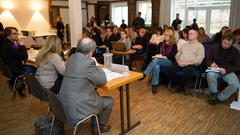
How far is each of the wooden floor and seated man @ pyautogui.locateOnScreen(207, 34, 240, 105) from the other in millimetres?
191

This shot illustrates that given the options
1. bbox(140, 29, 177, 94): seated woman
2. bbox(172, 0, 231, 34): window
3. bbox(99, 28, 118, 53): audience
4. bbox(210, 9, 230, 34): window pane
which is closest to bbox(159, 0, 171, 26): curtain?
bbox(172, 0, 231, 34): window

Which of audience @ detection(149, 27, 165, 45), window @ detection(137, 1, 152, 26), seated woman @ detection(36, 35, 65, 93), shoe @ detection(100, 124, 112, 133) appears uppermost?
window @ detection(137, 1, 152, 26)

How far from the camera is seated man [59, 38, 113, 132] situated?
1934mm

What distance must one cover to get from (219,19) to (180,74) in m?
5.52

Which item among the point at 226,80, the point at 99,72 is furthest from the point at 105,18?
the point at 99,72

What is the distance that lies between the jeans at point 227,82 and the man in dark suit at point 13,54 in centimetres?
309

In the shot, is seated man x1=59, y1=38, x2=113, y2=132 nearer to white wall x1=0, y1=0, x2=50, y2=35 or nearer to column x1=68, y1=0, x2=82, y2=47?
column x1=68, y1=0, x2=82, y2=47

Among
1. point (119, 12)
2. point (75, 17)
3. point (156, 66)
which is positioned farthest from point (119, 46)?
point (119, 12)

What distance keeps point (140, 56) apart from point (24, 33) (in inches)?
225

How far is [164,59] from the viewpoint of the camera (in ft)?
13.2

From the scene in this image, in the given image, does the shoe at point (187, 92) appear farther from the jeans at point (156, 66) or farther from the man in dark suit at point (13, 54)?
the man in dark suit at point (13, 54)

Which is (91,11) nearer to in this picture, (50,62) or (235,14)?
(235,14)

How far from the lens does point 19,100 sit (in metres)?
3.71

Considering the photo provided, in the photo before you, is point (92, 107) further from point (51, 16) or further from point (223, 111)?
point (51, 16)
